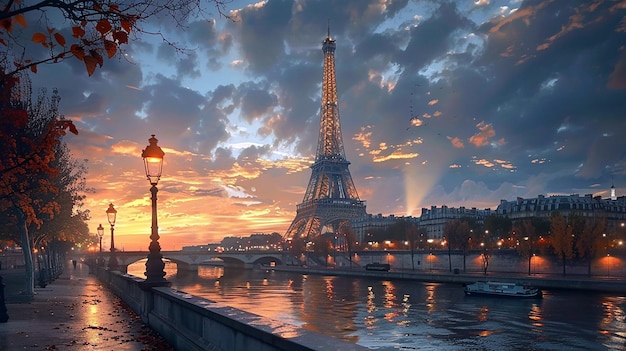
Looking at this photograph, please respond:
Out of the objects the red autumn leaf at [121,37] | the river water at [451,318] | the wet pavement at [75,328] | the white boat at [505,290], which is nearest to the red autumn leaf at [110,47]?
the red autumn leaf at [121,37]

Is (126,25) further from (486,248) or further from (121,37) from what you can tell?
(486,248)

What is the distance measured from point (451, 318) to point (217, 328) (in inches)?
1752

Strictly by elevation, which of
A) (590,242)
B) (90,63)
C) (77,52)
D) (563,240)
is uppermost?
(77,52)

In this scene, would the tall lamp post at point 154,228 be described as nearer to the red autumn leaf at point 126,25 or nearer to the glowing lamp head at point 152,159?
the glowing lamp head at point 152,159

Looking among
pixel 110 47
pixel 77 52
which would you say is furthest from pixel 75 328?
pixel 77 52

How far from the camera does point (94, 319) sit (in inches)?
846

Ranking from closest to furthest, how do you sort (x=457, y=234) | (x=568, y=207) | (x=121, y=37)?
(x=121, y=37) < (x=457, y=234) < (x=568, y=207)

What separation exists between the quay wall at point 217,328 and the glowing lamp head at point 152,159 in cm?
372

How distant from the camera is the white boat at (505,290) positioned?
66.4 meters

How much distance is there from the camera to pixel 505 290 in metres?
69.7

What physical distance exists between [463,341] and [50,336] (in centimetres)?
2943

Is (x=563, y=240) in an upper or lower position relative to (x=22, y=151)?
lower

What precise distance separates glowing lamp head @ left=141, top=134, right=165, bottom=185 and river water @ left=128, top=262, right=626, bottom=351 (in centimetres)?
2114

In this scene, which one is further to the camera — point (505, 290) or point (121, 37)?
point (505, 290)
